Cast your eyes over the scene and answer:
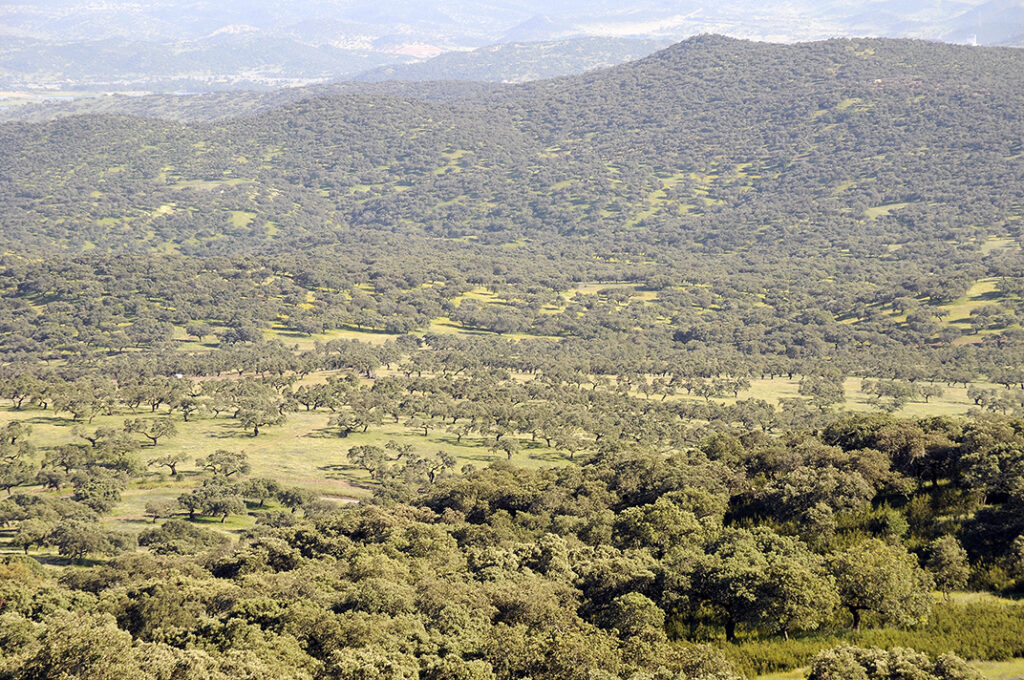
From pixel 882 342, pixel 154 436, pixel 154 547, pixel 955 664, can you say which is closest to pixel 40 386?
pixel 154 436

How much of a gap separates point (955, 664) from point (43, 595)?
4989 cm

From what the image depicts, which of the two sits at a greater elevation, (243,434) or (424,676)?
(424,676)

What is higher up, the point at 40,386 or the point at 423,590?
the point at 423,590

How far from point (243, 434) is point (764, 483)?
8018cm

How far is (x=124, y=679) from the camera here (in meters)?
42.6

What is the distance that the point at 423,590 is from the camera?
5797cm

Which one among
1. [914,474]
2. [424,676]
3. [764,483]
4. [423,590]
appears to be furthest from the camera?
[764,483]

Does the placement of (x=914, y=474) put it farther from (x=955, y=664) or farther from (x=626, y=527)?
(x=955, y=664)

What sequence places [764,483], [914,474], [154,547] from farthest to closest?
[154,547], [764,483], [914,474]

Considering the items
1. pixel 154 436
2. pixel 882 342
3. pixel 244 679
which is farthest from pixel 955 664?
pixel 882 342

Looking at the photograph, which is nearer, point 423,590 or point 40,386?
point 423,590

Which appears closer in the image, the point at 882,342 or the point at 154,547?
the point at 154,547

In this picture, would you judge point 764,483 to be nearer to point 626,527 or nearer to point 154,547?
point 626,527

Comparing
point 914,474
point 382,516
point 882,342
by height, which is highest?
point 914,474
